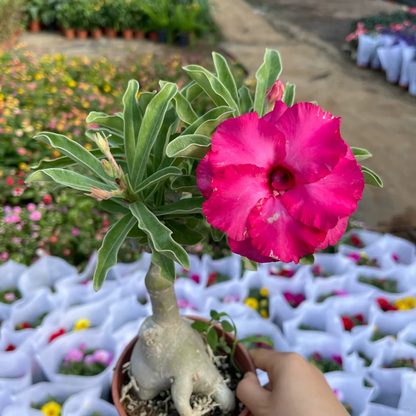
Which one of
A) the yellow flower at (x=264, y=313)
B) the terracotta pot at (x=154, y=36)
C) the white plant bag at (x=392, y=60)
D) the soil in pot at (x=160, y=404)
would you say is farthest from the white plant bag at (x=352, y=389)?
the terracotta pot at (x=154, y=36)

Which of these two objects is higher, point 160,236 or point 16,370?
point 160,236

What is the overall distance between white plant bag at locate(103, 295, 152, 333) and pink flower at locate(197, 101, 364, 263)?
127 cm

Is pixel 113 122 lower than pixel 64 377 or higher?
higher

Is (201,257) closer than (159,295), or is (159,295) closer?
(159,295)

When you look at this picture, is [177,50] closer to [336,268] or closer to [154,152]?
[336,268]

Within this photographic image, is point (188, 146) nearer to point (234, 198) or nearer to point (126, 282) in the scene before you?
point (234, 198)

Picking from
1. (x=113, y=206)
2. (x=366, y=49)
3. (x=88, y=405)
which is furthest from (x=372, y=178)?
(x=366, y=49)

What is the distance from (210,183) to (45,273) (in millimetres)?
1620

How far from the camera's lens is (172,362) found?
0.97m

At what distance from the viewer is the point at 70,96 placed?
127 inches

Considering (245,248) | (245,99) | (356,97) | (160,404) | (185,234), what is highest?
→ (245,99)

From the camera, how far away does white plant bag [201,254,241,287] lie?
6.52ft

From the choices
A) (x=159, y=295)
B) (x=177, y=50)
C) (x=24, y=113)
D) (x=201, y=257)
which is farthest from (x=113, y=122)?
(x=177, y=50)

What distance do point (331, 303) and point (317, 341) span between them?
0.72 ft
